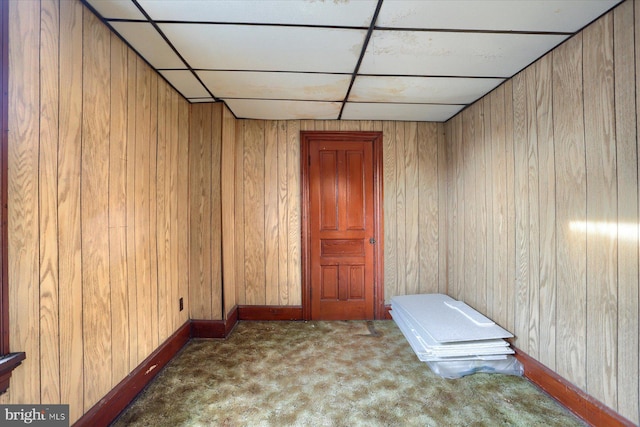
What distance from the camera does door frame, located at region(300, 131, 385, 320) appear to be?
337 cm

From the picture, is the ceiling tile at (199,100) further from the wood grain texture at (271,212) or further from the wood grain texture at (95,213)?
the wood grain texture at (95,213)

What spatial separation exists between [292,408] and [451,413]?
1.04 m

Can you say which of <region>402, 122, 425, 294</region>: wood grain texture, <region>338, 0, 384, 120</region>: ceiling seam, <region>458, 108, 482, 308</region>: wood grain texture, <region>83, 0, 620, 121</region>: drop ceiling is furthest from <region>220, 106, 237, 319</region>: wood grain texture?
<region>458, 108, 482, 308</region>: wood grain texture

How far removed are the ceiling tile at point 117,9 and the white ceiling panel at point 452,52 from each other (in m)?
1.38

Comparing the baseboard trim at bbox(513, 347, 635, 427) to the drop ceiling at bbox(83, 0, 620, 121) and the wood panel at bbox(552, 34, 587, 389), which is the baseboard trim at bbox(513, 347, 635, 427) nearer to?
the wood panel at bbox(552, 34, 587, 389)

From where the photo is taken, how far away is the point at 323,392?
2.00 meters

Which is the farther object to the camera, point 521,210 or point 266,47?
point 521,210

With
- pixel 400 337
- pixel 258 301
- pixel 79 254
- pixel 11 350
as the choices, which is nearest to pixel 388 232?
pixel 400 337

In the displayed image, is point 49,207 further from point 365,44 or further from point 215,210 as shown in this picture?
point 365,44

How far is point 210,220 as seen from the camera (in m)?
2.87

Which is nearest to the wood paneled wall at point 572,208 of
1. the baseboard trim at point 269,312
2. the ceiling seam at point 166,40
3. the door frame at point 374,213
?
the door frame at point 374,213

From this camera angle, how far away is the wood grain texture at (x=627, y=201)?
1443 mm

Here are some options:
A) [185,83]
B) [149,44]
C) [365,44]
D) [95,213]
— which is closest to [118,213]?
[95,213]

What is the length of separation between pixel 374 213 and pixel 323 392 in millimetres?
2020
